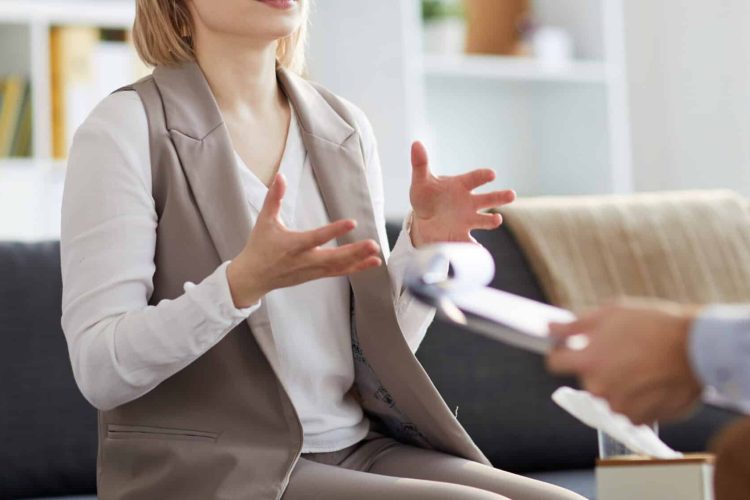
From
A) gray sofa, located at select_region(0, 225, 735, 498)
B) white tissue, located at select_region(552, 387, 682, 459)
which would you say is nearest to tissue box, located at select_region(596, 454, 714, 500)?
white tissue, located at select_region(552, 387, 682, 459)

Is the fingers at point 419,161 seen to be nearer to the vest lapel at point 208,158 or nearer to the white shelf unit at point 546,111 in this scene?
the vest lapel at point 208,158

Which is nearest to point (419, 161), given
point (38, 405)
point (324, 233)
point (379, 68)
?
point (324, 233)

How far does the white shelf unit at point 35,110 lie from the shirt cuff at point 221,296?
2.41 m

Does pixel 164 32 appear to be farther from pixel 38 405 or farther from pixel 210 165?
pixel 38 405

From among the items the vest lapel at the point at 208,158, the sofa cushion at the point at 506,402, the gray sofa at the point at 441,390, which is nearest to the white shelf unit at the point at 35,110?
the gray sofa at the point at 441,390

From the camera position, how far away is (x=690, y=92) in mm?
3975

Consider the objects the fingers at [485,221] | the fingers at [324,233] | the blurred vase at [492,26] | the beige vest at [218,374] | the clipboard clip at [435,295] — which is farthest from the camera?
the blurred vase at [492,26]

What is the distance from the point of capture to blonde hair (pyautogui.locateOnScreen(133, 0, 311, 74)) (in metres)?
1.56

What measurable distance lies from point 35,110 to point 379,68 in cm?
113

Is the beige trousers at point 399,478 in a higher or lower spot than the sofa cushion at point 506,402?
higher

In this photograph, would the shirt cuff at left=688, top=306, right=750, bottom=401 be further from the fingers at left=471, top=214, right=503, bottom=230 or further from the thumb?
the fingers at left=471, top=214, right=503, bottom=230

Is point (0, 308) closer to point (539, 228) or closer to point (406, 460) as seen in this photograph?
point (406, 460)

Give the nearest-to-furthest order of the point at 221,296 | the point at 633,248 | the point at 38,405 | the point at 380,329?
the point at 221,296, the point at 380,329, the point at 38,405, the point at 633,248

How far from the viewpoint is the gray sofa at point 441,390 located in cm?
193
